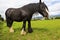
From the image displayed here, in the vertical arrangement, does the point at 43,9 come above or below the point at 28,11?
above

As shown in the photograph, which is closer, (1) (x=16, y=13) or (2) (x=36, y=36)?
(2) (x=36, y=36)

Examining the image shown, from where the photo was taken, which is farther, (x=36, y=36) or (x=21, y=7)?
(x=21, y=7)

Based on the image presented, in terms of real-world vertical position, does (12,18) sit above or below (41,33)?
above

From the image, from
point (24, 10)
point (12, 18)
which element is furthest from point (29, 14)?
point (12, 18)

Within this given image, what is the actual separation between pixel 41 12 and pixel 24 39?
2.62 meters

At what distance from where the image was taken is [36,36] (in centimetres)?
1450

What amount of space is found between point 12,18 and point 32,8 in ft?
5.60

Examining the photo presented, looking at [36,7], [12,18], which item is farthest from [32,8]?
[12,18]

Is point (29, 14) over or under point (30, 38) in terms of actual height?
over

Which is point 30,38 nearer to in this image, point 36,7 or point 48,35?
point 48,35

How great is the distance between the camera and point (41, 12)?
15484 mm

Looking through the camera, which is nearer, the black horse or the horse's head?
the black horse

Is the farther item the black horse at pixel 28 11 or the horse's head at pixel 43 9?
the horse's head at pixel 43 9

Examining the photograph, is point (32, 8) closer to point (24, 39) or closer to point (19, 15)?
point (19, 15)
